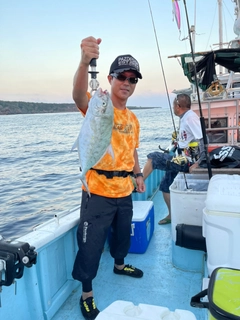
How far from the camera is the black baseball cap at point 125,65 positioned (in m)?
2.27

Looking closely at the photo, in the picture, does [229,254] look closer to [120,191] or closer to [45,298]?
[120,191]

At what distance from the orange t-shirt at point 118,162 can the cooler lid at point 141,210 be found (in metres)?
0.87

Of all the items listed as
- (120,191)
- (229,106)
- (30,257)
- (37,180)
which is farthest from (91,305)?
(37,180)

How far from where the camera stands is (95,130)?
1.81 meters

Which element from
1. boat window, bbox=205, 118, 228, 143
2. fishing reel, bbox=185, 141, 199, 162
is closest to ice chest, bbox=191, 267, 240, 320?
fishing reel, bbox=185, 141, 199, 162

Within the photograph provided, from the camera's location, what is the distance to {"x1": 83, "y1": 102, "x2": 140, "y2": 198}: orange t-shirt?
2344mm

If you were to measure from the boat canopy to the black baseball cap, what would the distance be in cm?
→ 412

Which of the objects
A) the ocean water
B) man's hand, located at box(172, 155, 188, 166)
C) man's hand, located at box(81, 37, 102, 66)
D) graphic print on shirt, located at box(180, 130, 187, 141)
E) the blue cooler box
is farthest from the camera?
the ocean water

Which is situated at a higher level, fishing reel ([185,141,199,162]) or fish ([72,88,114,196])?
fish ([72,88,114,196])

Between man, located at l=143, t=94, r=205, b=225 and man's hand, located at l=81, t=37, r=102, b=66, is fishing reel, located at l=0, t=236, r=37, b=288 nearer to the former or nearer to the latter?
man's hand, located at l=81, t=37, r=102, b=66

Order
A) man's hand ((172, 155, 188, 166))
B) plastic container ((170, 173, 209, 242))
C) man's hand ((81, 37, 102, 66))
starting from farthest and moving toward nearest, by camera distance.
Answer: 1. man's hand ((172, 155, 188, 166))
2. plastic container ((170, 173, 209, 242))
3. man's hand ((81, 37, 102, 66))

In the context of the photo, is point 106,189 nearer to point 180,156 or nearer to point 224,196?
point 224,196

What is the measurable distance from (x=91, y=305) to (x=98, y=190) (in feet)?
3.25

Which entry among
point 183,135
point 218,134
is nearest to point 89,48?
point 183,135
